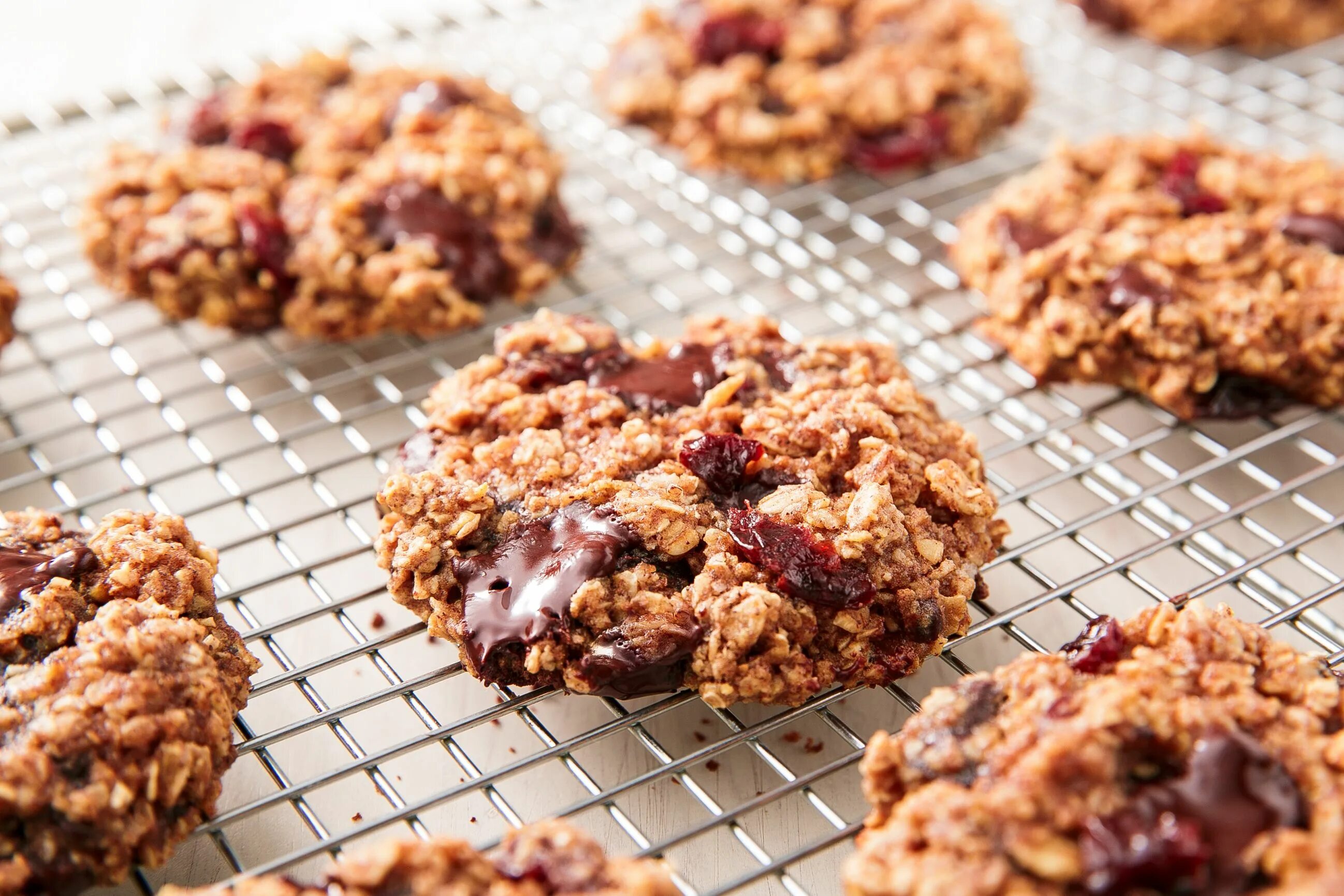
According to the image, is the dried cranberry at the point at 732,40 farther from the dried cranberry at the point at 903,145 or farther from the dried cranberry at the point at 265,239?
the dried cranberry at the point at 265,239

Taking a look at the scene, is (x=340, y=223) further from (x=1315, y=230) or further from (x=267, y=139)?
(x=1315, y=230)

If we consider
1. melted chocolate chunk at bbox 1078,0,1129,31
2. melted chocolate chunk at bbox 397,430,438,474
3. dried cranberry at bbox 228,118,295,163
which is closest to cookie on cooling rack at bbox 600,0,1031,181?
melted chocolate chunk at bbox 1078,0,1129,31

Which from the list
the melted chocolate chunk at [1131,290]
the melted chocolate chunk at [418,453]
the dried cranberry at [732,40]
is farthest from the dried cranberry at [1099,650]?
the dried cranberry at [732,40]

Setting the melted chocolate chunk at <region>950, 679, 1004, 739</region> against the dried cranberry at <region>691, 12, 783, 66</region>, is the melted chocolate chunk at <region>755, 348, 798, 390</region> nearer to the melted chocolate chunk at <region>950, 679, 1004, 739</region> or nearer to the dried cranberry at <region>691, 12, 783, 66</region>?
the melted chocolate chunk at <region>950, 679, 1004, 739</region>

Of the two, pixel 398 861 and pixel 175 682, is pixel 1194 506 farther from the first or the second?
pixel 175 682

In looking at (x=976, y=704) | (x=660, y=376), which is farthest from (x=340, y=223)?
(x=976, y=704)

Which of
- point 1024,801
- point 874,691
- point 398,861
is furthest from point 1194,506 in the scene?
point 398,861
